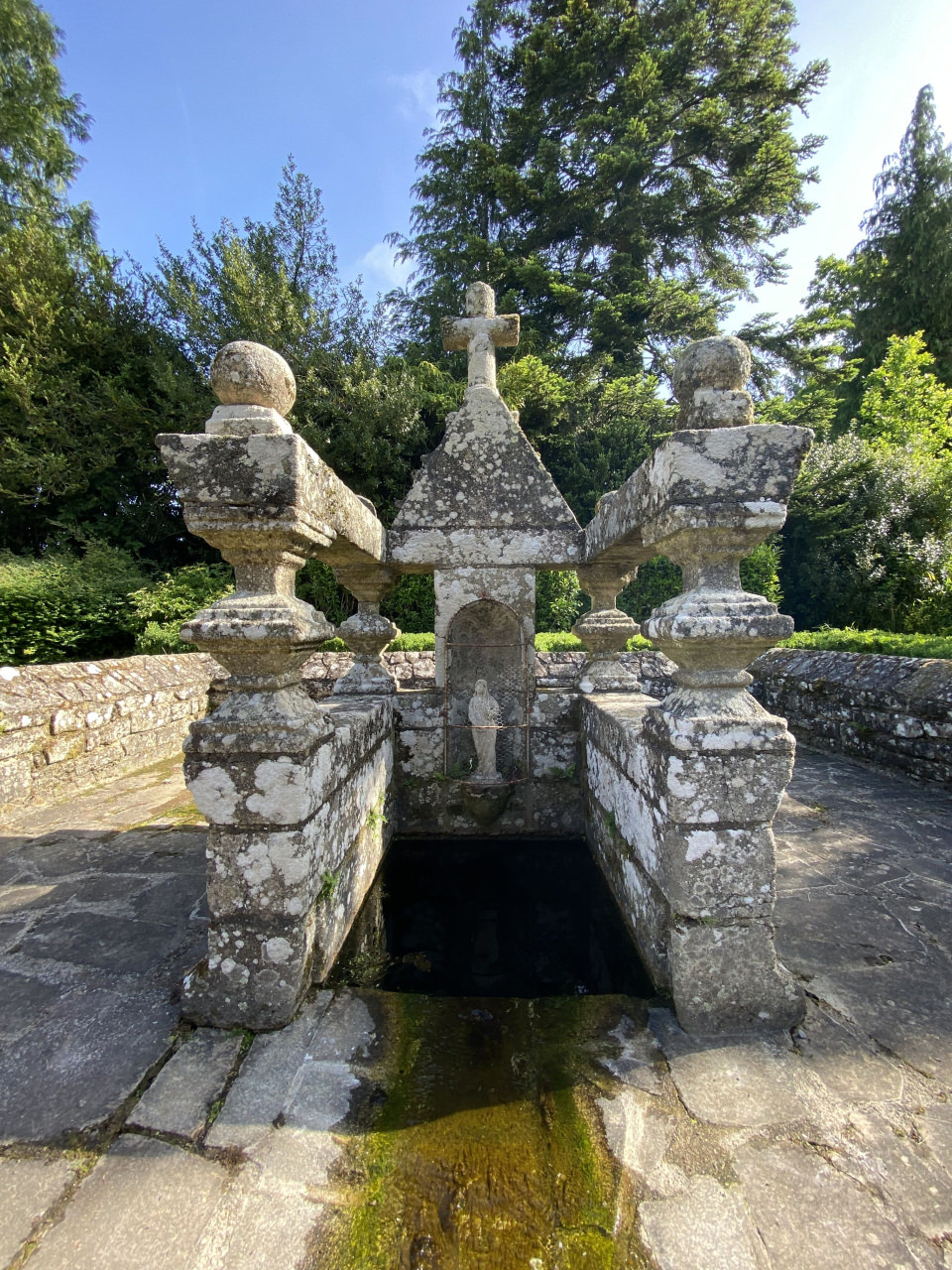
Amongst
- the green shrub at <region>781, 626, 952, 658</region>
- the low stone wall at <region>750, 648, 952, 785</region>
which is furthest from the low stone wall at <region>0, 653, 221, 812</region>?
the low stone wall at <region>750, 648, 952, 785</region>

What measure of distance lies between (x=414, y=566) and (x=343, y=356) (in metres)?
10.6

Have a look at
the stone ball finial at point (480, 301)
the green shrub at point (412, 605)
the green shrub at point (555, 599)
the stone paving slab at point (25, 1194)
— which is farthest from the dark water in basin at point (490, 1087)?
the green shrub at point (412, 605)

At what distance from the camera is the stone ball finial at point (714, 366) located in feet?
6.53

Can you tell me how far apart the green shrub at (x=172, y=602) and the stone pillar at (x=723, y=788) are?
8.23 metres

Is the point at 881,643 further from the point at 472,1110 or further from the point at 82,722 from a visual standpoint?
the point at 82,722

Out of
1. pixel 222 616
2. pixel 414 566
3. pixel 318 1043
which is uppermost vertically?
pixel 414 566

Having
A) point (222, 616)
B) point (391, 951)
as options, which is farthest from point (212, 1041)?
point (222, 616)

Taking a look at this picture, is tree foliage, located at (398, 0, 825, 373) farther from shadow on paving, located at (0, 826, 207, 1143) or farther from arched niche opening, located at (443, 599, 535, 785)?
shadow on paving, located at (0, 826, 207, 1143)

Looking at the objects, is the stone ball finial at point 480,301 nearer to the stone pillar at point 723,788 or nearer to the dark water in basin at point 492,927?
the stone pillar at point 723,788

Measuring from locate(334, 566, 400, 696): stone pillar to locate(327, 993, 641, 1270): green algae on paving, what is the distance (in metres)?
2.25

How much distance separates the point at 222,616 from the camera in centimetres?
194

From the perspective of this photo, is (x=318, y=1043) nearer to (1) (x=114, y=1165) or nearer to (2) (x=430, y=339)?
(1) (x=114, y=1165)

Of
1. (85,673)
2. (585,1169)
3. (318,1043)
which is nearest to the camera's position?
(585,1169)

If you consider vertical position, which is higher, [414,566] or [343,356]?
[343,356]
